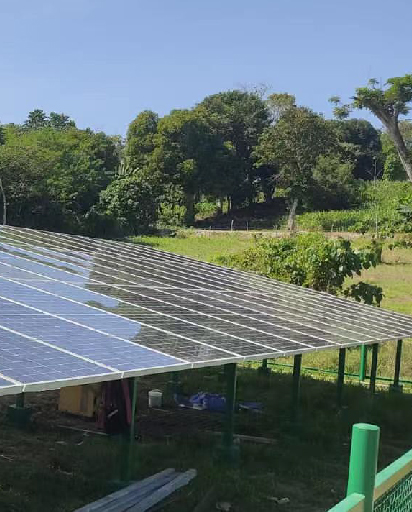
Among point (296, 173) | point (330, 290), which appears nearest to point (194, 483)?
point (330, 290)

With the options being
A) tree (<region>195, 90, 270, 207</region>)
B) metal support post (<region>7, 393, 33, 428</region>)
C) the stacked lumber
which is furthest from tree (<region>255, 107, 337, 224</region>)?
the stacked lumber

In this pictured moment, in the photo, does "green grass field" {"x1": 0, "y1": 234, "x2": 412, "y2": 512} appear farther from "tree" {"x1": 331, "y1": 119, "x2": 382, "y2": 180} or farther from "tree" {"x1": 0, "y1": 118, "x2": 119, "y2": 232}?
"tree" {"x1": 331, "y1": 119, "x2": 382, "y2": 180}

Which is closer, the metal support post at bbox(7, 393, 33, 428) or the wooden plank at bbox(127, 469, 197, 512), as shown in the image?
the wooden plank at bbox(127, 469, 197, 512)

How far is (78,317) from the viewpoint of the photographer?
7.91 m

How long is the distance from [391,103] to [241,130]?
22.7 m

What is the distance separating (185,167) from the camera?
60.3 meters

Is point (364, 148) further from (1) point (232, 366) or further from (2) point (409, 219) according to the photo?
(1) point (232, 366)

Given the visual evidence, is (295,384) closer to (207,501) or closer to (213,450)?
(213,450)

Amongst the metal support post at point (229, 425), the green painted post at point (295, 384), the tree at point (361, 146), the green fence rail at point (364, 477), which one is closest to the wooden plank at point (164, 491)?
the metal support post at point (229, 425)

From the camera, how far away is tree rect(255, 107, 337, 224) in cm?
6269

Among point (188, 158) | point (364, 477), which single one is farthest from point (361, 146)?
point (364, 477)

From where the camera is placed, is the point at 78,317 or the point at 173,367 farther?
the point at 78,317

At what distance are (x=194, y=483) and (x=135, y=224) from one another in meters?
47.6

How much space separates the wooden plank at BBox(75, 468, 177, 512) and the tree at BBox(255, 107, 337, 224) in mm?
54057
